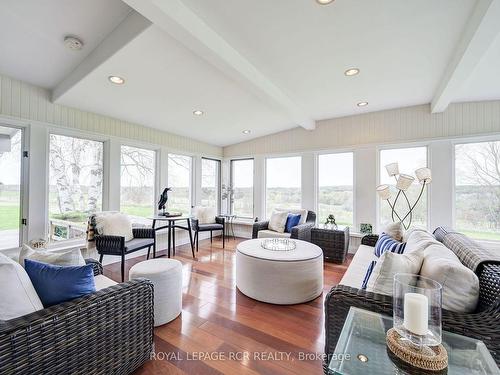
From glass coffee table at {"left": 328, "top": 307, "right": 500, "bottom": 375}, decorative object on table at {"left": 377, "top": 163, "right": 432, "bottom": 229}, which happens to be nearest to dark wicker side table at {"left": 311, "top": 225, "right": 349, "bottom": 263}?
decorative object on table at {"left": 377, "top": 163, "right": 432, "bottom": 229}

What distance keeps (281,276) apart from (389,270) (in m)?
1.16

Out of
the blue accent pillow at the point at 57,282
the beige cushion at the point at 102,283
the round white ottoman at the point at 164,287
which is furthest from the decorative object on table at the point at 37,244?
the blue accent pillow at the point at 57,282

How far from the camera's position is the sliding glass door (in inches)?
106

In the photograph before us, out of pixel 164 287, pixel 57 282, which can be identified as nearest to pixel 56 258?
pixel 57 282

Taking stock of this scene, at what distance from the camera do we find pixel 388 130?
4.03 meters

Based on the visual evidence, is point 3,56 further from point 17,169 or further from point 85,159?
point 85,159

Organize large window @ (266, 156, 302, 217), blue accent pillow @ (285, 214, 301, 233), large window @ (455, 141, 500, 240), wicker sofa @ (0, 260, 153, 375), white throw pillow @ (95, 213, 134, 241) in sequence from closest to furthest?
wicker sofa @ (0, 260, 153, 375)
white throw pillow @ (95, 213, 134, 241)
large window @ (455, 141, 500, 240)
blue accent pillow @ (285, 214, 301, 233)
large window @ (266, 156, 302, 217)

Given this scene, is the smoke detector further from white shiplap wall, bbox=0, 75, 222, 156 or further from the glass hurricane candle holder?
the glass hurricane candle holder

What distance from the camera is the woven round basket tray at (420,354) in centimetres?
86

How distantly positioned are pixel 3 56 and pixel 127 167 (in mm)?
1975

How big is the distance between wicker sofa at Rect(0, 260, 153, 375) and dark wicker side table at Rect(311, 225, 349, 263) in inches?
119

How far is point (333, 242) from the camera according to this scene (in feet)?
12.4

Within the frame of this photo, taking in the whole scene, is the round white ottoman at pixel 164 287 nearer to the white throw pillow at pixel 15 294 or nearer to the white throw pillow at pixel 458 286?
the white throw pillow at pixel 15 294

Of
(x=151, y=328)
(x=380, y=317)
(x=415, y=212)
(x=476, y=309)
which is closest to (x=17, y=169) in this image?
(x=151, y=328)
